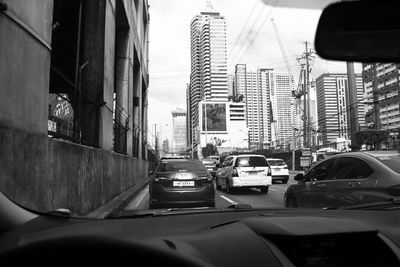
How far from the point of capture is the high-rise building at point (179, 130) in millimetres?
135875

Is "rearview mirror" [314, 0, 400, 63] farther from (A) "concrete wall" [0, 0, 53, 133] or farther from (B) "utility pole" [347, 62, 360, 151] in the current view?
(B) "utility pole" [347, 62, 360, 151]

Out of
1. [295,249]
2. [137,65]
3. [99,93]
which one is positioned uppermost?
[137,65]

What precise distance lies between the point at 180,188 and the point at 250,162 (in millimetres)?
7835

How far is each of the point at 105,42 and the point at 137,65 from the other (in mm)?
17629

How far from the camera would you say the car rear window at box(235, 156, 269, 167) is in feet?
62.6

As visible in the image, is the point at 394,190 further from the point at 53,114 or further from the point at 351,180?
the point at 53,114

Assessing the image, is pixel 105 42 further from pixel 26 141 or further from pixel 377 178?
pixel 377 178

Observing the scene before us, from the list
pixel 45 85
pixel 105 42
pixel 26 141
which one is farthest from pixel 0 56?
pixel 105 42

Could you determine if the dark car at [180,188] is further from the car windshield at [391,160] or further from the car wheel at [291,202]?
the car windshield at [391,160]

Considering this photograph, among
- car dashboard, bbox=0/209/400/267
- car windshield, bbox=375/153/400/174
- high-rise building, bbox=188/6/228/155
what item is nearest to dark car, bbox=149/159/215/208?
car windshield, bbox=375/153/400/174

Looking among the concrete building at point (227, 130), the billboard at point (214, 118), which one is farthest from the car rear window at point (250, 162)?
the concrete building at point (227, 130)

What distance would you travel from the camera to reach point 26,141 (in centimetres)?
600

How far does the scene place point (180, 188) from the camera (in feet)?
38.8

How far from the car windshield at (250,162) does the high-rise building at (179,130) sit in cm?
11402
